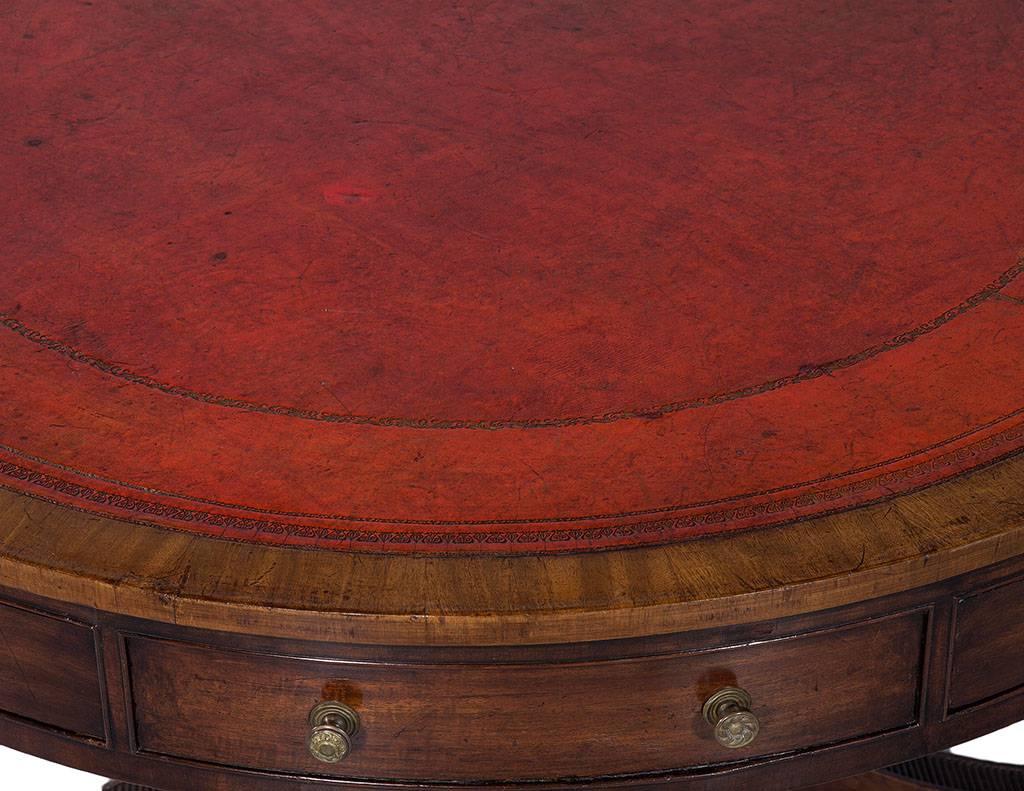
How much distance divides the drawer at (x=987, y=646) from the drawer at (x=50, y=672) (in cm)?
88

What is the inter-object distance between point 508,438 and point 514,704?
0.28 m

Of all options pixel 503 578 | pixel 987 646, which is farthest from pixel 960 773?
pixel 503 578

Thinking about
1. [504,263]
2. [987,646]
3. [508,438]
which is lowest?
[987,646]

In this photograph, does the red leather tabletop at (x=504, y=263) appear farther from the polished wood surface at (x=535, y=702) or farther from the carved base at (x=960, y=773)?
the carved base at (x=960, y=773)

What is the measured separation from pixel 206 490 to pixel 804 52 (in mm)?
1321

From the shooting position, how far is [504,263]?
6.80ft

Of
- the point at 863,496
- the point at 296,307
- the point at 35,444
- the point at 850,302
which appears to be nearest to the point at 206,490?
the point at 35,444

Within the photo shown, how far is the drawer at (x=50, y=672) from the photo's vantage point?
1.70 m

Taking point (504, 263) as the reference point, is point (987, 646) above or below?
below

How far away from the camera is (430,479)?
1.72 metres

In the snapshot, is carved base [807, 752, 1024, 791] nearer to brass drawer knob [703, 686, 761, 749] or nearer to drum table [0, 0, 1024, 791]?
drum table [0, 0, 1024, 791]

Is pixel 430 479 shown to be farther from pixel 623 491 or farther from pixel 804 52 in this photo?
pixel 804 52

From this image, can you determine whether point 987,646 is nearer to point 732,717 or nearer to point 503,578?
point 732,717

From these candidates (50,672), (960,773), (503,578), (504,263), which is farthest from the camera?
(960,773)
